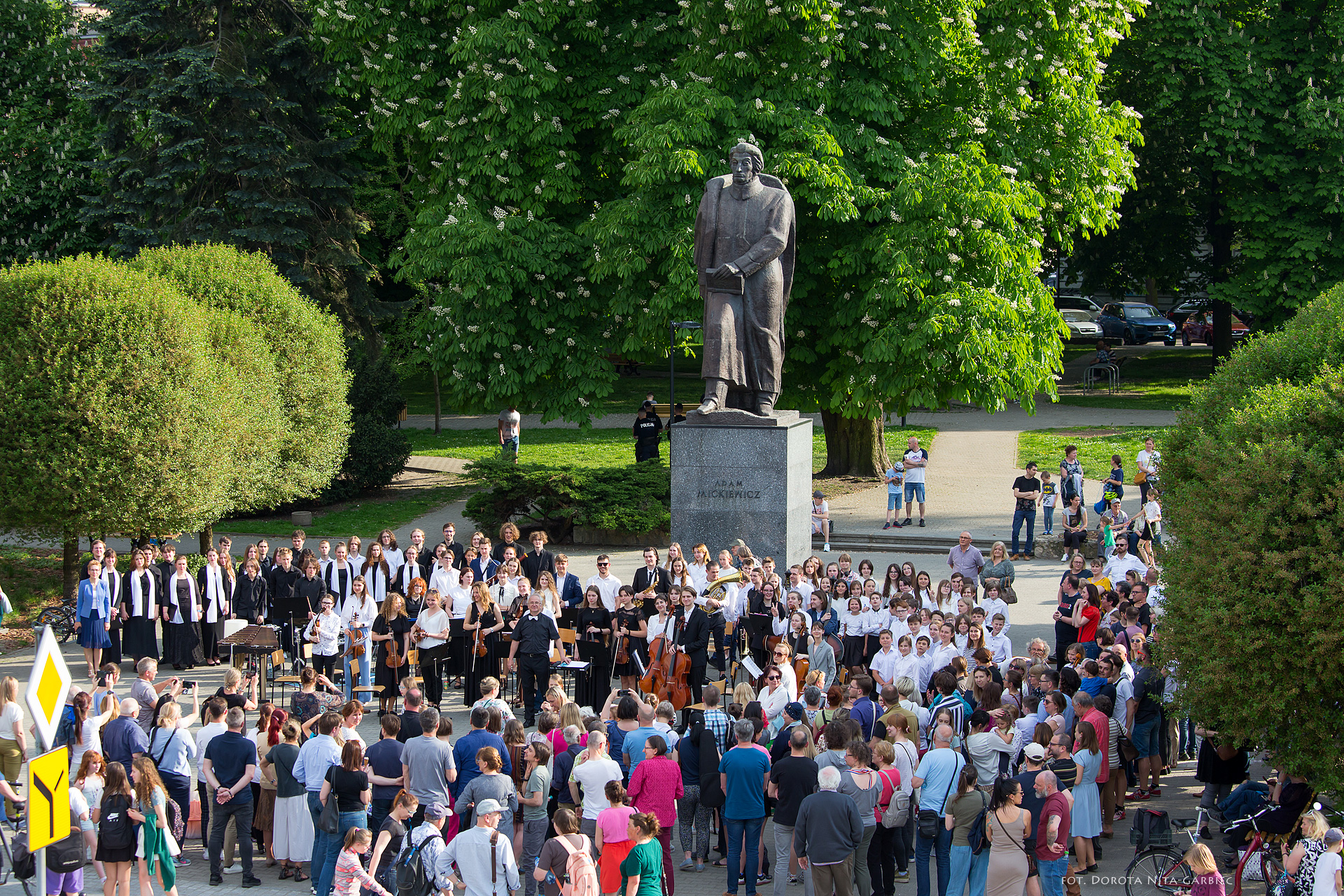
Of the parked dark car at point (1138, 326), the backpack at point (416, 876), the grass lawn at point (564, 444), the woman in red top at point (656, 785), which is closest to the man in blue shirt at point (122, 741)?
the backpack at point (416, 876)

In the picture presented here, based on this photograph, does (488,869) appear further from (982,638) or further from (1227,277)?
(1227,277)

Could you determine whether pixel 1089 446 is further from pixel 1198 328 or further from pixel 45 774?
pixel 45 774

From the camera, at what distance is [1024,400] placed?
25188 millimetres

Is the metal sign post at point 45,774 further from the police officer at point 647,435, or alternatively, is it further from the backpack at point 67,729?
the police officer at point 647,435

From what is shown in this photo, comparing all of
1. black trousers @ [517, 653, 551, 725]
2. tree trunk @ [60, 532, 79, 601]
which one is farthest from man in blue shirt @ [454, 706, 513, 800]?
tree trunk @ [60, 532, 79, 601]

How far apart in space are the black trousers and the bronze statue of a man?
4.66 metres

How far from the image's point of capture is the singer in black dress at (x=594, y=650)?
48.5 feet

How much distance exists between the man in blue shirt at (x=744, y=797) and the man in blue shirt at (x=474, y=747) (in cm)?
176

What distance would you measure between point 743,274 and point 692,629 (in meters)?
5.46

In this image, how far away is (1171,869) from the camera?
33.5 ft

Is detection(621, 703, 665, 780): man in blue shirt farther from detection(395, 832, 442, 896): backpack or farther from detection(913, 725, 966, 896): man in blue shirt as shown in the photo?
detection(913, 725, 966, 896): man in blue shirt

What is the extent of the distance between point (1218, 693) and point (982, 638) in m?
3.29

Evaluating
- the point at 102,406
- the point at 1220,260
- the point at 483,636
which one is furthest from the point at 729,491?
the point at 1220,260

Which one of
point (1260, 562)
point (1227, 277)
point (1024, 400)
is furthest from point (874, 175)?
point (1227, 277)
